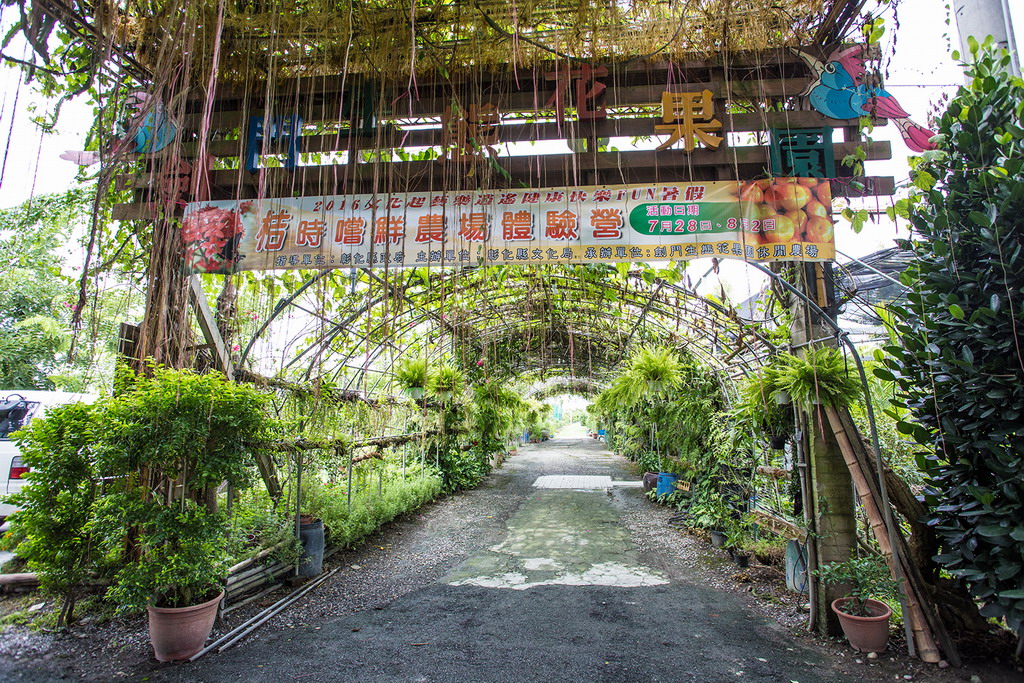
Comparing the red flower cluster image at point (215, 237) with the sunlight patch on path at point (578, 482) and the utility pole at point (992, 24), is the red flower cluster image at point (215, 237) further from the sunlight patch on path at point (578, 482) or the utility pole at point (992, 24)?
the sunlight patch on path at point (578, 482)

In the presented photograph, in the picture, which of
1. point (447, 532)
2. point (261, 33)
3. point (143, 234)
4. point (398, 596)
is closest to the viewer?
point (261, 33)

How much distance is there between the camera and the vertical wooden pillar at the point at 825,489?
3332 mm

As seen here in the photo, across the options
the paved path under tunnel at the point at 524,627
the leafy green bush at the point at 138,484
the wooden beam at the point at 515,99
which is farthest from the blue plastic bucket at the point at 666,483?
the leafy green bush at the point at 138,484

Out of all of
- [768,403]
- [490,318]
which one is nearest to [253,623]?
[768,403]

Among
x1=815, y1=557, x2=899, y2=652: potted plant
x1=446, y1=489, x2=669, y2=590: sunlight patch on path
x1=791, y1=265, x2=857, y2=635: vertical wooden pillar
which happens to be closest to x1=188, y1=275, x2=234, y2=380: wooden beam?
x1=446, y1=489, x2=669, y2=590: sunlight patch on path

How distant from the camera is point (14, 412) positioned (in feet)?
16.4

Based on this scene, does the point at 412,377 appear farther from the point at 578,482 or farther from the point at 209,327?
the point at 578,482

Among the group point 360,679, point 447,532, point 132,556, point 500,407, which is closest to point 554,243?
point 360,679

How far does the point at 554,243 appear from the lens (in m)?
3.42

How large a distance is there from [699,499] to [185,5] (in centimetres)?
695

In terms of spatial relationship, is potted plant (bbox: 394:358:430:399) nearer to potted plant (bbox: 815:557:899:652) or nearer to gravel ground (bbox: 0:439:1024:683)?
gravel ground (bbox: 0:439:1024:683)

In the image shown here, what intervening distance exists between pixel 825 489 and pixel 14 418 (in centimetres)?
700

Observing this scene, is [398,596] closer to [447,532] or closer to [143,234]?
[447,532]

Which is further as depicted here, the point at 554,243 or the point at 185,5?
the point at 554,243
